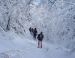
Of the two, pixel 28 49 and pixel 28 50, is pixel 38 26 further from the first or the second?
pixel 28 50

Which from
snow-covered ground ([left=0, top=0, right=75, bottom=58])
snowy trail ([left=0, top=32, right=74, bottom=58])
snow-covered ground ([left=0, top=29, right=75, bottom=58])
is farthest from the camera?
snow-covered ground ([left=0, top=0, right=75, bottom=58])

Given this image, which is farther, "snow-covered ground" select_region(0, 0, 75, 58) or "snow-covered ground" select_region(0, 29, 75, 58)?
"snow-covered ground" select_region(0, 0, 75, 58)

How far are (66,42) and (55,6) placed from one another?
2.71 meters

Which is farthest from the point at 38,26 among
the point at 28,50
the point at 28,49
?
the point at 28,50

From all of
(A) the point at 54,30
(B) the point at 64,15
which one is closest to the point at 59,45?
(A) the point at 54,30

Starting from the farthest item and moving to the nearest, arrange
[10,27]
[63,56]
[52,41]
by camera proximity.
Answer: [10,27] < [52,41] < [63,56]

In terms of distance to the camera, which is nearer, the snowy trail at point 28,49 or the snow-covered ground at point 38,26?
the snowy trail at point 28,49

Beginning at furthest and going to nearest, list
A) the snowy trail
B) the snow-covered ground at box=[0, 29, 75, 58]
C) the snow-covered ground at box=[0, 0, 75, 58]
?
the snow-covered ground at box=[0, 0, 75, 58]
the snowy trail
the snow-covered ground at box=[0, 29, 75, 58]

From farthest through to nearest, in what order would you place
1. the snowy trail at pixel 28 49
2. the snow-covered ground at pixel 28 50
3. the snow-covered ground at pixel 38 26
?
1. the snow-covered ground at pixel 38 26
2. the snowy trail at pixel 28 49
3. the snow-covered ground at pixel 28 50

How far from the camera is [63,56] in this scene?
10625 millimetres

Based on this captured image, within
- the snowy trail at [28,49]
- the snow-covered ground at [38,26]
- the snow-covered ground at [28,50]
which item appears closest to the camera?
the snow-covered ground at [28,50]

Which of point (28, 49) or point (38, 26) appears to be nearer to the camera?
point (28, 49)

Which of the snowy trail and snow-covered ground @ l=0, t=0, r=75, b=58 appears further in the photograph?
snow-covered ground @ l=0, t=0, r=75, b=58

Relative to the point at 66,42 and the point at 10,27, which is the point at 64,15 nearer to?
the point at 66,42
